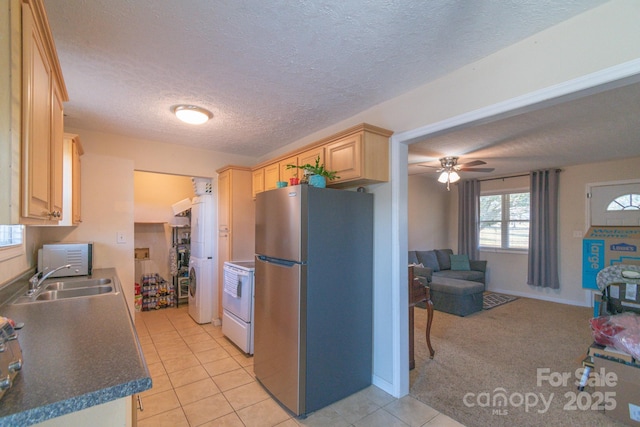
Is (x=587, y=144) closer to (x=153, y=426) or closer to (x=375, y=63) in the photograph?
(x=375, y=63)

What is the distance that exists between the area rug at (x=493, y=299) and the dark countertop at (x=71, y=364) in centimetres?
538

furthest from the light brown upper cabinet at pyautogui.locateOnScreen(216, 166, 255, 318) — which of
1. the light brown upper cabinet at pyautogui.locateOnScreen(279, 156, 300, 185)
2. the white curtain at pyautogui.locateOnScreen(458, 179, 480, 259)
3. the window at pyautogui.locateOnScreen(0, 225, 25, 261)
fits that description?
the white curtain at pyautogui.locateOnScreen(458, 179, 480, 259)

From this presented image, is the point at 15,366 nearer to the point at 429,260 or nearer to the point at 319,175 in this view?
the point at 319,175

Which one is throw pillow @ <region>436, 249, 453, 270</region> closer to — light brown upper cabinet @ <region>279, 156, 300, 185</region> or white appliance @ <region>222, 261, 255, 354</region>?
light brown upper cabinet @ <region>279, 156, 300, 185</region>

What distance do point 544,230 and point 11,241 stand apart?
287 inches

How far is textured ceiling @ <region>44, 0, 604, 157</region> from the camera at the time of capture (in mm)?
1439

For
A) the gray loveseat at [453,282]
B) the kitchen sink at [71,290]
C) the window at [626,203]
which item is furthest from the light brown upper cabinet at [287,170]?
the window at [626,203]

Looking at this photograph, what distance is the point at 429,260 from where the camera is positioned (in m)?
5.85

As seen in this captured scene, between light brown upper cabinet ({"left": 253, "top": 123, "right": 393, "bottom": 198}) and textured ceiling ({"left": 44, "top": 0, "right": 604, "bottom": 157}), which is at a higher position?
textured ceiling ({"left": 44, "top": 0, "right": 604, "bottom": 157})

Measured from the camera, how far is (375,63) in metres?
1.93

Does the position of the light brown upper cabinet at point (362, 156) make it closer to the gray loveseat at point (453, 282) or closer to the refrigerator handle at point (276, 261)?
the refrigerator handle at point (276, 261)

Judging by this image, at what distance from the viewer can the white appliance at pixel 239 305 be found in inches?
119

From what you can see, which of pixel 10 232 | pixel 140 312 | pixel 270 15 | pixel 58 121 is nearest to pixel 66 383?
pixel 58 121

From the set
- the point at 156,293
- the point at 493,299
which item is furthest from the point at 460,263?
the point at 156,293
